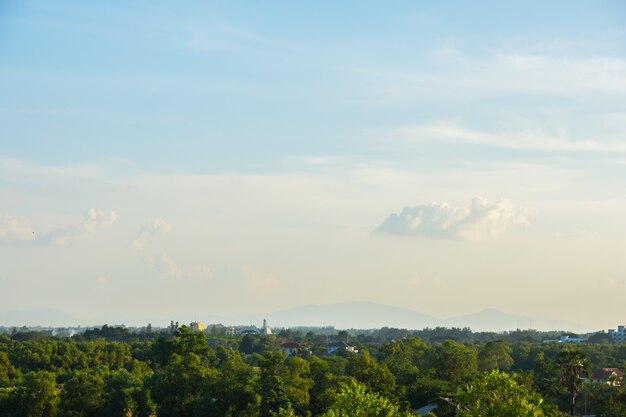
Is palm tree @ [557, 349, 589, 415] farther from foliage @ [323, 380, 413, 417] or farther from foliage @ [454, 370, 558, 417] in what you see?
foliage @ [454, 370, 558, 417]

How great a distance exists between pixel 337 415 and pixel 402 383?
127 ft

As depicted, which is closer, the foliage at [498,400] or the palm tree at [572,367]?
the foliage at [498,400]

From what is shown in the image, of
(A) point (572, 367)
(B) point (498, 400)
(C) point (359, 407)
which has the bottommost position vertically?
(C) point (359, 407)

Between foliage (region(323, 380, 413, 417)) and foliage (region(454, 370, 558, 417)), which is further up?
foliage (region(454, 370, 558, 417))

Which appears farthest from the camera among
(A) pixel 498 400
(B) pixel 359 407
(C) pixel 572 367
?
(C) pixel 572 367

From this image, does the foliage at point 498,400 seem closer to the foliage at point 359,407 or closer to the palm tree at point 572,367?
the foliage at point 359,407

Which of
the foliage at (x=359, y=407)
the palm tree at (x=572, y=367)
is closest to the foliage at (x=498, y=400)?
the foliage at (x=359, y=407)

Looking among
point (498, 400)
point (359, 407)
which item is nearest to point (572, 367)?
point (359, 407)

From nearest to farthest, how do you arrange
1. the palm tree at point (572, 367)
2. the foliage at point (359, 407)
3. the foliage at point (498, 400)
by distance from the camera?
the foliage at point (498, 400) → the foliage at point (359, 407) → the palm tree at point (572, 367)

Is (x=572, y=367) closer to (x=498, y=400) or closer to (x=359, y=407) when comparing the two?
(x=359, y=407)

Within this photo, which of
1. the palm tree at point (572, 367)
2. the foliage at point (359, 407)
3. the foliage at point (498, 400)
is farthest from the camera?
the palm tree at point (572, 367)

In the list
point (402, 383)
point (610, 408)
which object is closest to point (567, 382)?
point (610, 408)

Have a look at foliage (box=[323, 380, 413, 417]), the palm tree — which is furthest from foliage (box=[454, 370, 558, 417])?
the palm tree

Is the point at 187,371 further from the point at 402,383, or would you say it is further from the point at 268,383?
the point at 402,383
